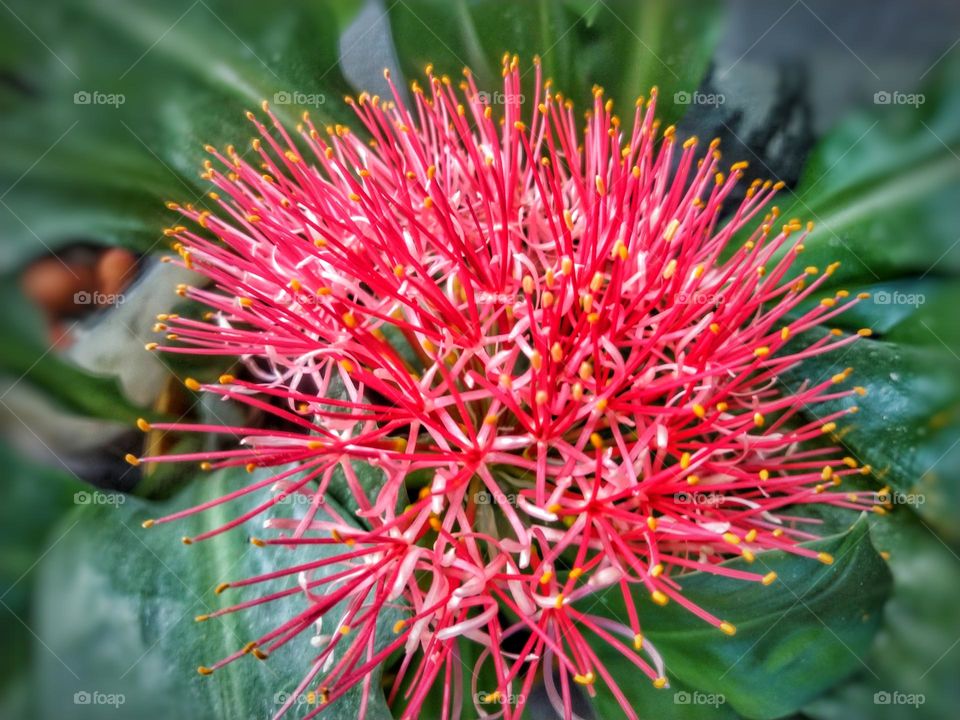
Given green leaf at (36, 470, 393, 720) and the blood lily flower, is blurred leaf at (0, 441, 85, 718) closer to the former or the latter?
green leaf at (36, 470, 393, 720)

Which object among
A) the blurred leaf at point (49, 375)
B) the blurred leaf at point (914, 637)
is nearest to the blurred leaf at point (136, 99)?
the blurred leaf at point (49, 375)

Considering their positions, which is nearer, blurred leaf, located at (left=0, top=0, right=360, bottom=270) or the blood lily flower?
the blood lily flower

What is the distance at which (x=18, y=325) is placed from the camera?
0.57 metres

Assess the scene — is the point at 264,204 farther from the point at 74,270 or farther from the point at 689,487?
the point at 689,487

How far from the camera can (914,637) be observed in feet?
1.86

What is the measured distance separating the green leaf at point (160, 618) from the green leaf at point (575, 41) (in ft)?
1.38

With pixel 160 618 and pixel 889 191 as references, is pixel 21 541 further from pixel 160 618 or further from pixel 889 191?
pixel 889 191

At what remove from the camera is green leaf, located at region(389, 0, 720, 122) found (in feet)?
2.08

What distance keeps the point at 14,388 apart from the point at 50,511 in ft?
0.34

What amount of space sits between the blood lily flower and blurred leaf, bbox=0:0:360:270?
0.31 feet

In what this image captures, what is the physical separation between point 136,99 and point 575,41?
1.31ft

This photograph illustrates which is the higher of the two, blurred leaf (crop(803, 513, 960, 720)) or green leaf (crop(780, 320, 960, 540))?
green leaf (crop(780, 320, 960, 540))

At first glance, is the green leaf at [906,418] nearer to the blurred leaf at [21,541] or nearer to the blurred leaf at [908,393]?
the blurred leaf at [908,393]

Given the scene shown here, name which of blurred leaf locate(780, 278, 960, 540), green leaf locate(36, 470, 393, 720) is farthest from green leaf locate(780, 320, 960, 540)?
green leaf locate(36, 470, 393, 720)
